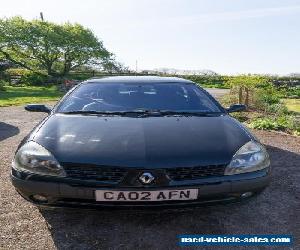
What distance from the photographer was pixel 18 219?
11.4 feet

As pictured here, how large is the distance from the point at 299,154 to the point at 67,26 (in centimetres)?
3422

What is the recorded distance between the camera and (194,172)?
2885 mm

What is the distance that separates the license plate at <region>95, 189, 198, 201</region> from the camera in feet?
9.21

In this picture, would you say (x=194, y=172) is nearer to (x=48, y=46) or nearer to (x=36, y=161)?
(x=36, y=161)

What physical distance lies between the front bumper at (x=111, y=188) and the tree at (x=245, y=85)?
11.0 meters

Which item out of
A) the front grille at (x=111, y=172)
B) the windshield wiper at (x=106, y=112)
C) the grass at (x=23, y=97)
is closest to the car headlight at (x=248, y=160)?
the front grille at (x=111, y=172)

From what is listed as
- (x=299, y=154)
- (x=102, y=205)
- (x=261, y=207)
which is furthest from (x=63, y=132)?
(x=299, y=154)

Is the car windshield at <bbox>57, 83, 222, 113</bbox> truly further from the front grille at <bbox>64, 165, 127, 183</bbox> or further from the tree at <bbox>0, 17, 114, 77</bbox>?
the tree at <bbox>0, 17, 114, 77</bbox>

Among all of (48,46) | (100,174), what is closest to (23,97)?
(100,174)

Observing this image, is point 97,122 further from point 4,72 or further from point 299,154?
point 4,72

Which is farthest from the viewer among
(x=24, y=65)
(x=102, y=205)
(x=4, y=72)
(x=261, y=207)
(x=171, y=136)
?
(x=24, y=65)

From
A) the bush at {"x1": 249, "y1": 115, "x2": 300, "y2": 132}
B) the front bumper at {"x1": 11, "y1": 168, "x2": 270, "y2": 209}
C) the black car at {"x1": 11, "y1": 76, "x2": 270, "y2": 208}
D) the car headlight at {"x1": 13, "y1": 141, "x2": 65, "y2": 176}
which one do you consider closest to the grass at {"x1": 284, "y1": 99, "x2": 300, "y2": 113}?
the bush at {"x1": 249, "y1": 115, "x2": 300, "y2": 132}

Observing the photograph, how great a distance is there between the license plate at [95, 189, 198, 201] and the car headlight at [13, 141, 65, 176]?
37 cm

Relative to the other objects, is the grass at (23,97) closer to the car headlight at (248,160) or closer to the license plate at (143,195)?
the license plate at (143,195)
